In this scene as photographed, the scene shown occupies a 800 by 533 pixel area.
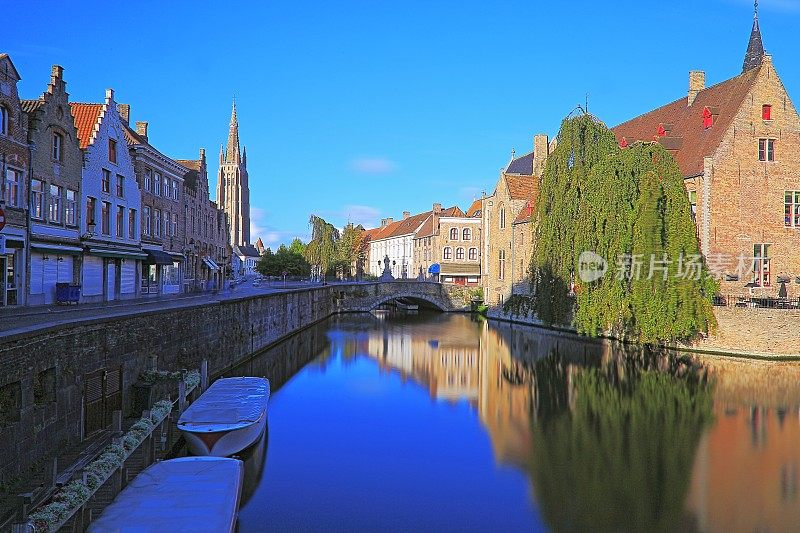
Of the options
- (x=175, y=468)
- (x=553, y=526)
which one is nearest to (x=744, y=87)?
(x=553, y=526)

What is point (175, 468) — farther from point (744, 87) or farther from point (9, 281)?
point (744, 87)

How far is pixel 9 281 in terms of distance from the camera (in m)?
17.5

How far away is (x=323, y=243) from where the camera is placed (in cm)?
6750

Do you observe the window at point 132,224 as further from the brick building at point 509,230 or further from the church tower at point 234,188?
the church tower at point 234,188

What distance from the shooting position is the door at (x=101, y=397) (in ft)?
36.6

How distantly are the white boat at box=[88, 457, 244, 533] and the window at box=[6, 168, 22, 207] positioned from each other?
11.8m

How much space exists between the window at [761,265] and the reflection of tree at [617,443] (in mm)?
9770

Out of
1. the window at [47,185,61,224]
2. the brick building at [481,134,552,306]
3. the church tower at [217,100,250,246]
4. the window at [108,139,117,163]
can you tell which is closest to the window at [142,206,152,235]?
the window at [108,139,117,163]

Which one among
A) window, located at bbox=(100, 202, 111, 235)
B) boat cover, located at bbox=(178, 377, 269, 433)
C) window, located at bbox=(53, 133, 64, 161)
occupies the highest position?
window, located at bbox=(53, 133, 64, 161)

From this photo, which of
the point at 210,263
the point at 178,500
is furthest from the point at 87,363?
the point at 210,263

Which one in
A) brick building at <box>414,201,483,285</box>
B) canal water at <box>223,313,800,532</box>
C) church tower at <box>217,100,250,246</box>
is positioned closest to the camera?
canal water at <box>223,313,800,532</box>

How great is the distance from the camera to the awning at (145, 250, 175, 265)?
2741 cm

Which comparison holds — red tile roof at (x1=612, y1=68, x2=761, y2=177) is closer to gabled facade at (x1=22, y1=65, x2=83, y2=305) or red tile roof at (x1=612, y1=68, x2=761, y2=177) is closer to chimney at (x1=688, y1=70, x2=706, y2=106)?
chimney at (x1=688, y1=70, x2=706, y2=106)

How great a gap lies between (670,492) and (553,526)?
269cm
